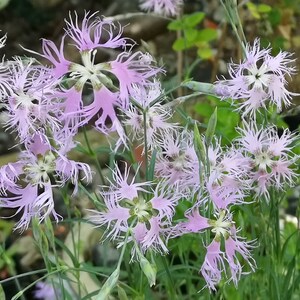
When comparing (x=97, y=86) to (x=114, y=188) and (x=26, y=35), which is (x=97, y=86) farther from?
(x=26, y=35)

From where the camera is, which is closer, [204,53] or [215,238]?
[215,238]

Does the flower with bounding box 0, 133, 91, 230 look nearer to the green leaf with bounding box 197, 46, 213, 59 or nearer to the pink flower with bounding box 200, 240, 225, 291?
the pink flower with bounding box 200, 240, 225, 291

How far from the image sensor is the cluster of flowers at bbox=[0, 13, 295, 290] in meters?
0.67

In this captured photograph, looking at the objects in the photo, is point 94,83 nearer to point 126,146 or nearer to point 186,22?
point 126,146

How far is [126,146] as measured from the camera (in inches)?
27.4

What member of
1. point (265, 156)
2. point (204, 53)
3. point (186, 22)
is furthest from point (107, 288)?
point (204, 53)

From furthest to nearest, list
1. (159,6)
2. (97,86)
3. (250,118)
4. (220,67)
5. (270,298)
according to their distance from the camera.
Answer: (220,67)
(159,6)
(270,298)
(250,118)
(97,86)

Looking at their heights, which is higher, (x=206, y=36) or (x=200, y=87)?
(x=200, y=87)

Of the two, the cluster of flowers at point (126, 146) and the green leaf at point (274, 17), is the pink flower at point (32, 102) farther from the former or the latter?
the green leaf at point (274, 17)

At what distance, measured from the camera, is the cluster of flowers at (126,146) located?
0.67 metres

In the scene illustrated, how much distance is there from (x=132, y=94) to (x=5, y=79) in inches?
4.8

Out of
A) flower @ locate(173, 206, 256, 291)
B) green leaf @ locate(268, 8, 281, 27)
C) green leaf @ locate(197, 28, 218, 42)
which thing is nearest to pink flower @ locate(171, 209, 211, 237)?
flower @ locate(173, 206, 256, 291)

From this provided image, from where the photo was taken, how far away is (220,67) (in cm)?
214

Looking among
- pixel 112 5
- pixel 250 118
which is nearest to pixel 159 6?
pixel 250 118
